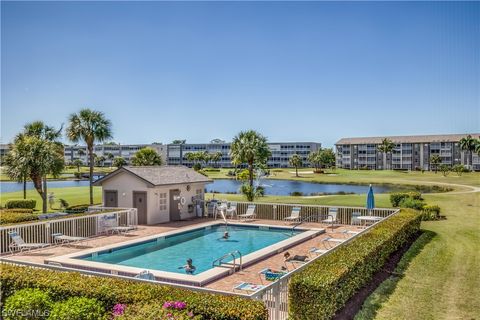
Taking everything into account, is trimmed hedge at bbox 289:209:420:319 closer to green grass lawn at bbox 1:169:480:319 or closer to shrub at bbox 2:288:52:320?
green grass lawn at bbox 1:169:480:319

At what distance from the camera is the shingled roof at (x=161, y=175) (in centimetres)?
2286

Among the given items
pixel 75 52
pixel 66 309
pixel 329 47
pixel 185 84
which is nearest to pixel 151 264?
pixel 66 309

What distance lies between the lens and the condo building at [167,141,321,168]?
5689 inches

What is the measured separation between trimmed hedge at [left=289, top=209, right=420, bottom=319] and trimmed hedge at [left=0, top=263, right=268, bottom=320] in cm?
134

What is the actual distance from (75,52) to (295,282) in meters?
15.7

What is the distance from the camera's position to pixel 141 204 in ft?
74.9

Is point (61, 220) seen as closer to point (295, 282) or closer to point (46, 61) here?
point (46, 61)

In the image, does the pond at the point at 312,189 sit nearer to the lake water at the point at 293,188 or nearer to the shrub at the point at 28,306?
the lake water at the point at 293,188

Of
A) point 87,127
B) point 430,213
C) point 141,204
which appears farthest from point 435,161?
point 141,204

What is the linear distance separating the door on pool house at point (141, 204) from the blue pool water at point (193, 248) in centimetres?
334

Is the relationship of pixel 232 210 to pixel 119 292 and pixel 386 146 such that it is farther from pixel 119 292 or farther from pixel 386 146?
pixel 386 146

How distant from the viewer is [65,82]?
20797 mm

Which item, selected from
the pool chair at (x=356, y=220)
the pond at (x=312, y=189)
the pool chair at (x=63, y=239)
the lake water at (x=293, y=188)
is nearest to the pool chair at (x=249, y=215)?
the pool chair at (x=356, y=220)

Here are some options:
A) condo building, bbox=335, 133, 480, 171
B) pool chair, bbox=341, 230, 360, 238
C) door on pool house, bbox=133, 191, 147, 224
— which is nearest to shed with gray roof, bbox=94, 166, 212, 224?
door on pool house, bbox=133, 191, 147, 224
